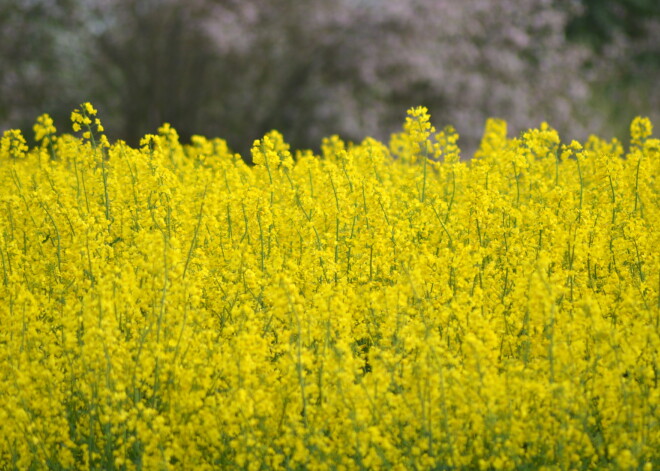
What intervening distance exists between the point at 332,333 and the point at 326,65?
9000 mm

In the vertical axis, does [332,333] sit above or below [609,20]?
below

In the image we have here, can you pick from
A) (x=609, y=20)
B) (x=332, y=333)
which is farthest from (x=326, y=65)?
(x=332, y=333)

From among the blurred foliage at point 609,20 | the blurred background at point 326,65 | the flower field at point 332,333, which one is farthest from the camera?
the blurred foliage at point 609,20

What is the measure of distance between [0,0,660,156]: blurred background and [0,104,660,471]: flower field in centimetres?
675

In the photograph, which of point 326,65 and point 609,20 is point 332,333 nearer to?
point 326,65

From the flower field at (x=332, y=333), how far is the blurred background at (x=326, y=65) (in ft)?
22.1

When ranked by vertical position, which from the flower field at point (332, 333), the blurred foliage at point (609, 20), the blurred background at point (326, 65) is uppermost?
the blurred foliage at point (609, 20)

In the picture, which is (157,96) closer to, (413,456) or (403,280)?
(403,280)

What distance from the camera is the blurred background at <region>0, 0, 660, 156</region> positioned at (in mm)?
12031

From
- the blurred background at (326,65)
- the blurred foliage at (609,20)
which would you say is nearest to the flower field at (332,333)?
the blurred background at (326,65)

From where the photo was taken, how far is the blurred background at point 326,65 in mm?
12031

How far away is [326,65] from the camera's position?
1225cm

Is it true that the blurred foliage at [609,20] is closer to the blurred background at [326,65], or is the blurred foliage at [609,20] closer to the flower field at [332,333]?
the blurred background at [326,65]

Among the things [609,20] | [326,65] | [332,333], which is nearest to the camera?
[332,333]
